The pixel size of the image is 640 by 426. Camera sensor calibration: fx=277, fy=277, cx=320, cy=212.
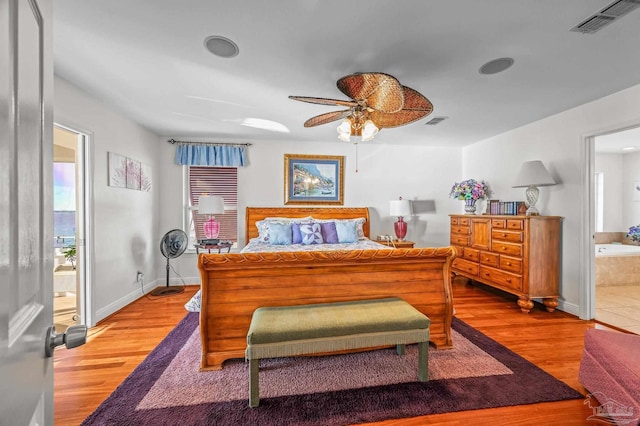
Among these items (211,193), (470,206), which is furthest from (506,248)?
(211,193)

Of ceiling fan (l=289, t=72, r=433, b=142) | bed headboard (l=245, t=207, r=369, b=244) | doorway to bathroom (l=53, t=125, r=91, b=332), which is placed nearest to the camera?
ceiling fan (l=289, t=72, r=433, b=142)

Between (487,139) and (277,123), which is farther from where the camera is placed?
(487,139)

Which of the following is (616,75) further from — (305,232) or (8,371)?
(8,371)

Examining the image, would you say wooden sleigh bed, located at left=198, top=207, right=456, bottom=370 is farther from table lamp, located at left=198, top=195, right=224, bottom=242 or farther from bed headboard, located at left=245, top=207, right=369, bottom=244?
Answer: bed headboard, located at left=245, top=207, right=369, bottom=244

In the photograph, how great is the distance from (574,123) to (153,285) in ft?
19.5

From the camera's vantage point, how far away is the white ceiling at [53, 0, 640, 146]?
5.36 ft

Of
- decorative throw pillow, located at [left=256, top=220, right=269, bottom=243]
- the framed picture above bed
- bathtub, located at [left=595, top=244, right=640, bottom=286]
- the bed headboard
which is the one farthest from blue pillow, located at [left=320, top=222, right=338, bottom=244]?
bathtub, located at [left=595, top=244, right=640, bottom=286]

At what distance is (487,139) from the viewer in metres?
4.48

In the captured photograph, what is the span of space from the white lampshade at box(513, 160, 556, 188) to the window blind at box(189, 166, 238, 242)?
404 cm

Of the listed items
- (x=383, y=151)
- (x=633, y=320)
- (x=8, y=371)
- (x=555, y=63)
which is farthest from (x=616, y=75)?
(x=8, y=371)

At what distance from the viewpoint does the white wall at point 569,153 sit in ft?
A: 9.15

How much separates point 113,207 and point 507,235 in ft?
15.8

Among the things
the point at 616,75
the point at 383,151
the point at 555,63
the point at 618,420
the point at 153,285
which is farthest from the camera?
the point at 383,151

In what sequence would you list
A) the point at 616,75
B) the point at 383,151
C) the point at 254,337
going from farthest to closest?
the point at 383,151 → the point at 616,75 → the point at 254,337
